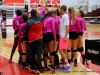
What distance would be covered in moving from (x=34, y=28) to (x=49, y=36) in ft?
1.65

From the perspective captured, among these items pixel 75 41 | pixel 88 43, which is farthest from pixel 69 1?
pixel 88 43

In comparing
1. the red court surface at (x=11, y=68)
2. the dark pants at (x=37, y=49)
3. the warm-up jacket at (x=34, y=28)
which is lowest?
the red court surface at (x=11, y=68)

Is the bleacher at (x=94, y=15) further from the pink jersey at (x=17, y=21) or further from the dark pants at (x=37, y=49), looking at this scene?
the dark pants at (x=37, y=49)

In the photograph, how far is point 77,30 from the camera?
7.41m

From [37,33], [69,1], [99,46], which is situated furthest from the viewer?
[69,1]

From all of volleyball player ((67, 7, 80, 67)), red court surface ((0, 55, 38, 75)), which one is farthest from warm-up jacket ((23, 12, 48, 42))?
red court surface ((0, 55, 38, 75))

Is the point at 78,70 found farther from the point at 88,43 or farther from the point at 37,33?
the point at 88,43

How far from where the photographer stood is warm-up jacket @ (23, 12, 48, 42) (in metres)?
6.73

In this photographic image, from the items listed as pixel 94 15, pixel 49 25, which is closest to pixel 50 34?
pixel 49 25

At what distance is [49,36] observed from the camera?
6977 mm

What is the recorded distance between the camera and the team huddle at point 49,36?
6.82 m

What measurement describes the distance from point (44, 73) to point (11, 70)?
104cm

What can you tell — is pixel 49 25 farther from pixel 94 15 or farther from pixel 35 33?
pixel 94 15

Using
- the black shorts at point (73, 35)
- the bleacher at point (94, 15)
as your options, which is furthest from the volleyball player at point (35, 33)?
the bleacher at point (94, 15)
